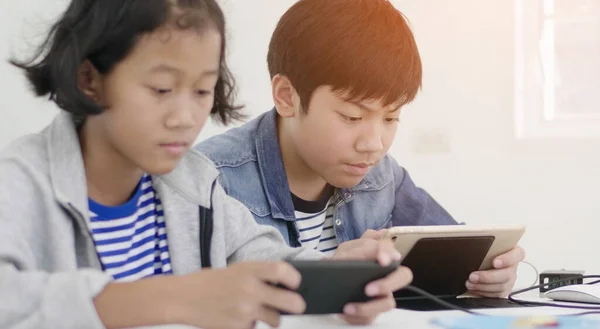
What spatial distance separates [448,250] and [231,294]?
533 mm

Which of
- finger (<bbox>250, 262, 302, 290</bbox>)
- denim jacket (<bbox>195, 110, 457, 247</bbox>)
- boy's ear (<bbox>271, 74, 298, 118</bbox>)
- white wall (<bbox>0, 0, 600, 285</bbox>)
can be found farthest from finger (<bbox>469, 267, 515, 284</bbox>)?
white wall (<bbox>0, 0, 600, 285</bbox>)

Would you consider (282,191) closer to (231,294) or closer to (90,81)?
(90,81)

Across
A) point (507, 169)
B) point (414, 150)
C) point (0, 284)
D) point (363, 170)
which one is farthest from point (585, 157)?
point (0, 284)

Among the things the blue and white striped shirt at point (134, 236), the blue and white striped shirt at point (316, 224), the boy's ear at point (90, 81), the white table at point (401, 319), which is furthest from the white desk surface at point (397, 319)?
the blue and white striped shirt at point (316, 224)

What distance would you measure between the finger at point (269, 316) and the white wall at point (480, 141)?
6.83ft

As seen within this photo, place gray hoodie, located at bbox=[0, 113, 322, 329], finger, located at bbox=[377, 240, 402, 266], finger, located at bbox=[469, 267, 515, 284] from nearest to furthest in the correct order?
gray hoodie, located at bbox=[0, 113, 322, 329]
finger, located at bbox=[377, 240, 402, 266]
finger, located at bbox=[469, 267, 515, 284]

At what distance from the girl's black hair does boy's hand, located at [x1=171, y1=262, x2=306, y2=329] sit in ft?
1.08

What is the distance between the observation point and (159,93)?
41.4 inches

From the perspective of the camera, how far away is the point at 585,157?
2959 mm

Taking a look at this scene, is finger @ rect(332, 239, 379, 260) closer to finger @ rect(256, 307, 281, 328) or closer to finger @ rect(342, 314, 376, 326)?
finger @ rect(342, 314, 376, 326)

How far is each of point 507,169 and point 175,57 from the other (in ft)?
7.15

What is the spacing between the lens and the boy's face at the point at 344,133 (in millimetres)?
1464

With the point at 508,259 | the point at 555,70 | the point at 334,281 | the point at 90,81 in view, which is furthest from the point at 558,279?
the point at 555,70

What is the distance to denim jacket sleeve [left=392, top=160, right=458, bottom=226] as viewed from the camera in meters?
1.73
